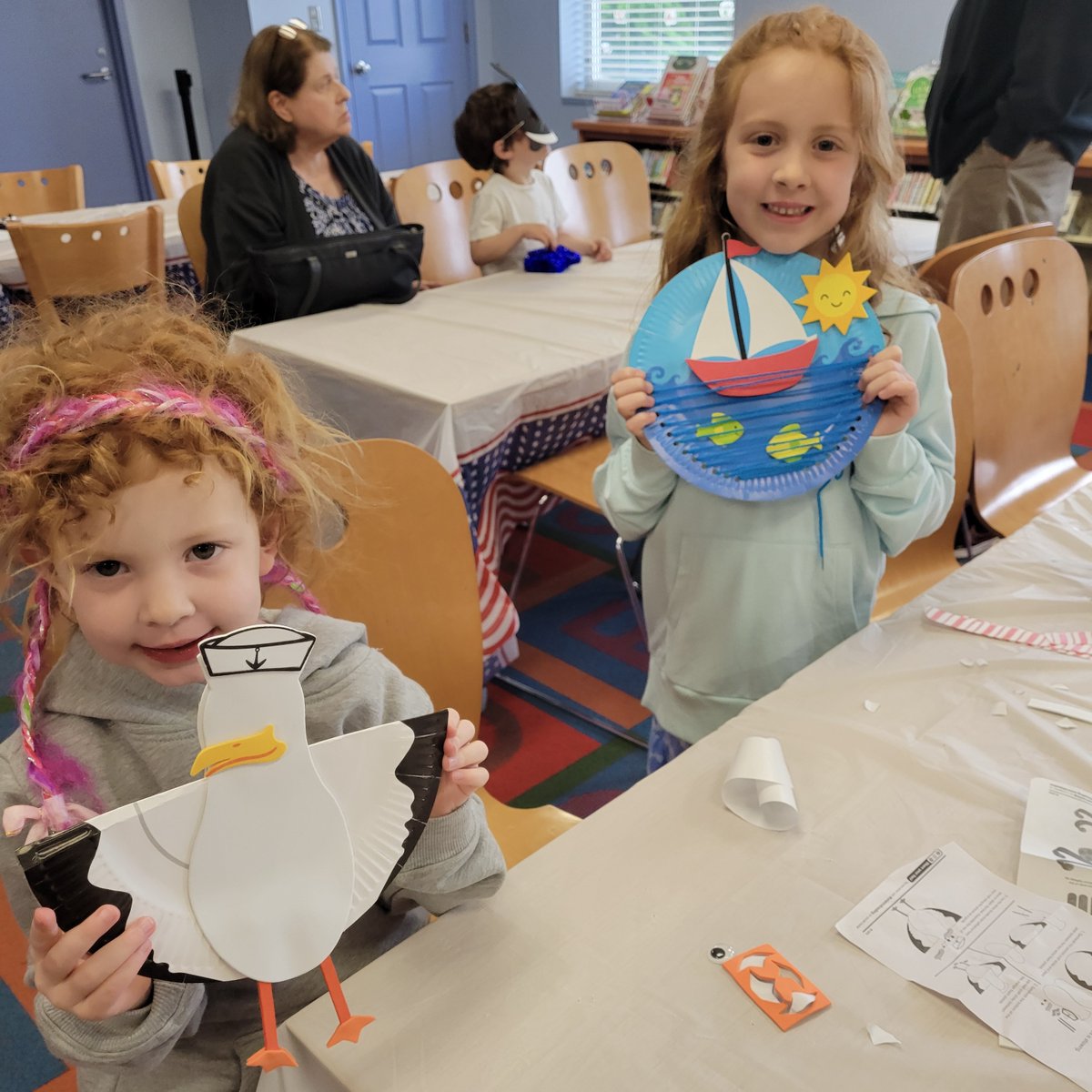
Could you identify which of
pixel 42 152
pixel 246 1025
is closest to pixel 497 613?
pixel 246 1025

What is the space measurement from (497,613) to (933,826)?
1122 mm

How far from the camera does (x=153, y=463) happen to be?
65 cm

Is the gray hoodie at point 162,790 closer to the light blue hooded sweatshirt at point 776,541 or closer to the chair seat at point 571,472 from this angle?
the light blue hooded sweatshirt at point 776,541

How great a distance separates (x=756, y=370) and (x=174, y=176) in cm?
380

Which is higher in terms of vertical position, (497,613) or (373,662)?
(373,662)

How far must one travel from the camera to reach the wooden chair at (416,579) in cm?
102

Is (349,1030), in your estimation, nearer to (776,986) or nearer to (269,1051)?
(269,1051)

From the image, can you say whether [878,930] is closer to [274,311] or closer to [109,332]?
[109,332]

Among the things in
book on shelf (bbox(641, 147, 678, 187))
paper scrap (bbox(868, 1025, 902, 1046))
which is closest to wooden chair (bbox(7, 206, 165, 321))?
paper scrap (bbox(868, 1025, 902, 1046))

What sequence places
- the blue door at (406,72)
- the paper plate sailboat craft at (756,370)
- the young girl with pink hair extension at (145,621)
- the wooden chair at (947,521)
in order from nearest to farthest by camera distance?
the young girl with pink hair extension at (145,621) → the paper plate sailboat craft at (756,370) → the wooden chair at (947,521) → the blue door at (406,72)

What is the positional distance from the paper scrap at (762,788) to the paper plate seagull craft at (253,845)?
0.31 m

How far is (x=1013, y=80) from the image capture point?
92.6 inches

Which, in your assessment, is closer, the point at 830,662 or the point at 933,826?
the point at 933,826

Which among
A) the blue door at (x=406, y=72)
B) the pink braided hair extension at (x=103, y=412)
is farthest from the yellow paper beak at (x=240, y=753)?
the blue door at (x=406, y=72)
